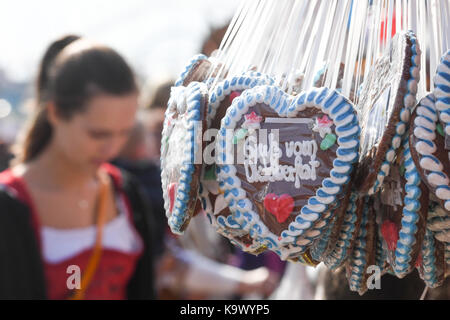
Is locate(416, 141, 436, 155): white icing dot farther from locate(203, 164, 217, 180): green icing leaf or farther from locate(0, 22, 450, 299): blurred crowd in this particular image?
locate(0, 22, 450, 299): blurred crowd

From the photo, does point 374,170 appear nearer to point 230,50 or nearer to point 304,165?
point 304,165

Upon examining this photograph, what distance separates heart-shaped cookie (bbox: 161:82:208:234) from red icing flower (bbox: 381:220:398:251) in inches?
9.5

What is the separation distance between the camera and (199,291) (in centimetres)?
238

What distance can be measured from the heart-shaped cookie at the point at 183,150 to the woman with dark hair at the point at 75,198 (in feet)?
3.15

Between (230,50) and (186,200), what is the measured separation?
0.82 feet

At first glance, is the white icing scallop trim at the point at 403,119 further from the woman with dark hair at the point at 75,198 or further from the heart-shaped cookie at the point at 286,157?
the woman with dark hair at the point at 75,198

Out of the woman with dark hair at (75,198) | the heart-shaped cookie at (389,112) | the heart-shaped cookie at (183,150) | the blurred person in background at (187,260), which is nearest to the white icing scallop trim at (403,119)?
the heart-shaped cookie at (389,112)

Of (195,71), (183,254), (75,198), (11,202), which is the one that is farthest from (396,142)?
(183,254)

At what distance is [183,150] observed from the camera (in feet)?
2.24

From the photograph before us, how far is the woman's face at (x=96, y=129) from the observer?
172 centimetres

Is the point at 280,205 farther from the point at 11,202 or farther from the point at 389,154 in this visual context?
the point at 11,202

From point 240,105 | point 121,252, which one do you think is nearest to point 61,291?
point 121,252

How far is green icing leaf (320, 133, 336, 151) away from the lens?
583 millimetres

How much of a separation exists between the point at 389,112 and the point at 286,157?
126mm
